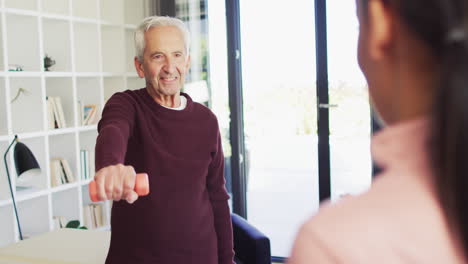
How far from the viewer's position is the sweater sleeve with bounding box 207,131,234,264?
6.19 feet

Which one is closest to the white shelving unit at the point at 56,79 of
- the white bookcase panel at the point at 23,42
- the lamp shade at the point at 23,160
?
the white bookcase panel at the point at 23,42

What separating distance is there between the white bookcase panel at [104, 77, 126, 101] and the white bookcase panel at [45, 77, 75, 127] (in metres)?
0.64

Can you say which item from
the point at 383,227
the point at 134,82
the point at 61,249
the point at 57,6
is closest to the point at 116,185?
the point at 383,227

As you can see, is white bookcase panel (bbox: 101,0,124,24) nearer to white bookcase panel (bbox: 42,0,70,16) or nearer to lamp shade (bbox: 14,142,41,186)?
white bookcase panel (bbox: 42,0,70,16)

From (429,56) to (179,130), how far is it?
140 centimetres

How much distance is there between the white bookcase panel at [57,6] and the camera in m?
4.61

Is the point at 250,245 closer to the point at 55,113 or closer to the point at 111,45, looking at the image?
the point at 55,113

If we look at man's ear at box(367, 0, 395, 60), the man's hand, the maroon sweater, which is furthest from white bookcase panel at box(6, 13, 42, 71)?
man's ear at box(367, 0, 395, 60)

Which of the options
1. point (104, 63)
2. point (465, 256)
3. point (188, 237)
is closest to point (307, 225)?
point (465, 256)

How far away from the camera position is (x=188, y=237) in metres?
1.77

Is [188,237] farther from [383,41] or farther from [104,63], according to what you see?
[104,63]

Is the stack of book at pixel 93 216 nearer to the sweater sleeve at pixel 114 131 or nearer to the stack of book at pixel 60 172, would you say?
the stack of book at pixel 60 172

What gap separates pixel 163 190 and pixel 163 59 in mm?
505

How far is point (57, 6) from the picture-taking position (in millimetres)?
4648
